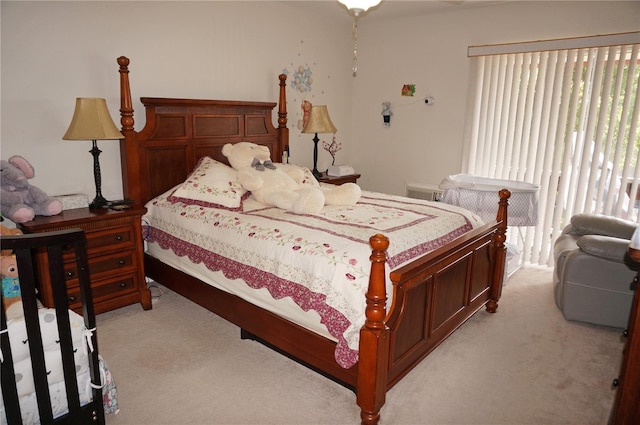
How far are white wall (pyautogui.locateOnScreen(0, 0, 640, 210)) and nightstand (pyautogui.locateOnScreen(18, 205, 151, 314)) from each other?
523 millimetres

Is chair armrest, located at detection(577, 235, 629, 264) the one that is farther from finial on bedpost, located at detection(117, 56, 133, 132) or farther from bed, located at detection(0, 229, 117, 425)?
finial on bedpost, located at detection(117, 56, 133, 132)

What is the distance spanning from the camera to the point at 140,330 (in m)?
2.71

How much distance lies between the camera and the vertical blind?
3.47 m

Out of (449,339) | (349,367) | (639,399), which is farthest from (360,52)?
(639,399)

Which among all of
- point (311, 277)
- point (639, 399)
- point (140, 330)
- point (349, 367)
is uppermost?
point (311, 277)

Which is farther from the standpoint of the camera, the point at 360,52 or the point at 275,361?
the point at 360,52

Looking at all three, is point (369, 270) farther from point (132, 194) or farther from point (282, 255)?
point (132, 194)

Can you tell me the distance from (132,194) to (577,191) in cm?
370

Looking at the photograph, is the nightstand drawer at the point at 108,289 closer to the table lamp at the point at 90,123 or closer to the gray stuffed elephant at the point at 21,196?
A: the gray stuffed elephant at the point at 21,196

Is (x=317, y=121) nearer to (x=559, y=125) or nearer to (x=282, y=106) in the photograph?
(x=282, y=106)

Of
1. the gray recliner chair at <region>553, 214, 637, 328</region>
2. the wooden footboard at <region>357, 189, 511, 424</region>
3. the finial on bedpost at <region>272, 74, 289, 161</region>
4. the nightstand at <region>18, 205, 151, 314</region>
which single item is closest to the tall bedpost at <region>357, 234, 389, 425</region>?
the wooden footboard at <region>357, 189, 511, 424</region>

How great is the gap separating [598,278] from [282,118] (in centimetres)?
284

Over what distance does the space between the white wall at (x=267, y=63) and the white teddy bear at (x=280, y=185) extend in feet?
2.27

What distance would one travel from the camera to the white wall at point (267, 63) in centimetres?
275
